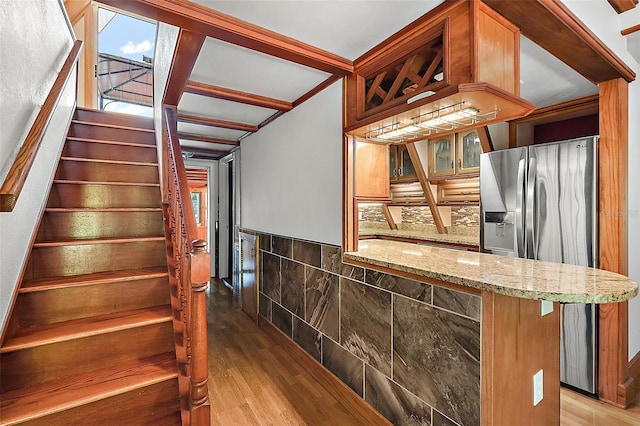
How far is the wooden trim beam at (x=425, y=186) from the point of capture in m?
3.85

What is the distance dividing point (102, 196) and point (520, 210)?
3536 millimetres

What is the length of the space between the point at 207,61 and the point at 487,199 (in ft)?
8.90

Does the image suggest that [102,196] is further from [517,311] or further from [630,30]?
[630,30]

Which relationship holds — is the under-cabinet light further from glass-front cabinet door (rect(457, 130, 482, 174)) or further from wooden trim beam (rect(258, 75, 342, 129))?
glass-front cabinet door (rect(457, 130, 482, 174))

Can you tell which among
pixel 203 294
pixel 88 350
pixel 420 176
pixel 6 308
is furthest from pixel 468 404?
pixel 420 176

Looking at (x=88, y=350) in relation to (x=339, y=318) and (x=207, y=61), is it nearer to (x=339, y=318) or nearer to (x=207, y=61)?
(x=339, y=318)

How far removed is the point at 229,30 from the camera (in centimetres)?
169

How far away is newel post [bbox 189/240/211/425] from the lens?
1421mm

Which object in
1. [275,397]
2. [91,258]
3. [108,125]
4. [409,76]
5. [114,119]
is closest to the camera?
[409,76]

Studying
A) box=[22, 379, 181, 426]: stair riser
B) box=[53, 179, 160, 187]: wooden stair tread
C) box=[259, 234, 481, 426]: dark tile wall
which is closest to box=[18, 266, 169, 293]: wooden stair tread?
box=[22, 379, 181, 426]: stair riser

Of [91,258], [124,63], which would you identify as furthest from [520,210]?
[124,63]

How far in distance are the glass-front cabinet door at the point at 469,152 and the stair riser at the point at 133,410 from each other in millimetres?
3427

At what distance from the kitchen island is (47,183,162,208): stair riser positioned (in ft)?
6.96

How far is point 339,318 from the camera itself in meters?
2.43
